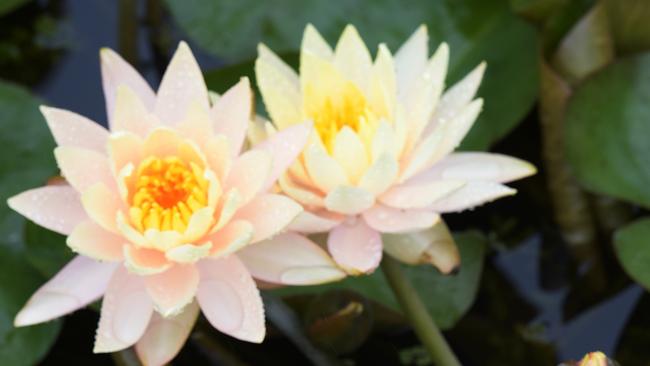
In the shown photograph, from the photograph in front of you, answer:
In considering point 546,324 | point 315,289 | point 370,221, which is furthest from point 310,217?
point 546,324

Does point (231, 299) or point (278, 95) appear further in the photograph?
point (278, 95)

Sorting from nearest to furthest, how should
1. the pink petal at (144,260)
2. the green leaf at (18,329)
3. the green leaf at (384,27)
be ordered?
1. the pink petal at (144,260)
2. the green leaf at (18,329)
3. the green leaf at (384,27)

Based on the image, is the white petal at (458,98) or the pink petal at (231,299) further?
the white petal at (458,98)

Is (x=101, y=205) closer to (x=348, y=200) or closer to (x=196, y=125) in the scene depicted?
(x=196, y=125)

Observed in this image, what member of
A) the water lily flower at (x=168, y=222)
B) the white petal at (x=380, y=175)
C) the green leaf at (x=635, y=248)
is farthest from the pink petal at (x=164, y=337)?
the green leaf at (x=635, y=248)

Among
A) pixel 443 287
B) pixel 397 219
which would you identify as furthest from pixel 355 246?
pixel 443 287

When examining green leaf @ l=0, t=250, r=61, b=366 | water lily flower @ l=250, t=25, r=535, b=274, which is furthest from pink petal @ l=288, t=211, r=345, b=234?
green leaf @ l=0, t=250, r=61, b=366

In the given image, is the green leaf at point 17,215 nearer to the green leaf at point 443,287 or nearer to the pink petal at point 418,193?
the green leaf at point 443,287
